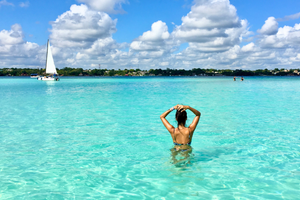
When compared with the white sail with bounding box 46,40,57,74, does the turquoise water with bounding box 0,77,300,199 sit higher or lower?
lower

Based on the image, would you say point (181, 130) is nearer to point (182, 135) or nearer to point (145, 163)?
point (182, 135)

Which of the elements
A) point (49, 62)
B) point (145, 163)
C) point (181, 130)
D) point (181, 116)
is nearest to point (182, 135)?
point (181, 130)

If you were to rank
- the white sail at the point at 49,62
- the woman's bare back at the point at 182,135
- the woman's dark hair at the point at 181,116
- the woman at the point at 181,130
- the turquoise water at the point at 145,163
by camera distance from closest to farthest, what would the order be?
the turquoise water at the point at 145,163 < the woman's dark hair at the point at 181,116 < the woman at the point at 181,130 < the woman's bare back at the point at 182,135 < the white sail at the point at 49,62

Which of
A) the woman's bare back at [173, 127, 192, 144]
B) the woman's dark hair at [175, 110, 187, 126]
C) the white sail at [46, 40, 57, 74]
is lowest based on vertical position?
the woman's bare back at [173, 127, 192, 144]

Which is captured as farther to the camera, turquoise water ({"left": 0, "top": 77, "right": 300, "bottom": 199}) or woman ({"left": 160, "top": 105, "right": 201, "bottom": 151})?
woman ({"left": 160, "top": 105, "right": 201, "bottom": 151})

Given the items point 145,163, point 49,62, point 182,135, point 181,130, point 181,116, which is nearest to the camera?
point 181,116

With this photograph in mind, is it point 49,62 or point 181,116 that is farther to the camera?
point 49,62

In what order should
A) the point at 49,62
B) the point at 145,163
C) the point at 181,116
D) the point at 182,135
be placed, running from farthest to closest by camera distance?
the point at 49,62 < the point at 145,163 < the point at 182,135 < the point at 181,116

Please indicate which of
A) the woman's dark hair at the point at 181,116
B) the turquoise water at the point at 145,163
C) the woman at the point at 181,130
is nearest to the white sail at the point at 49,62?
the turquoise water at the point at 145,163

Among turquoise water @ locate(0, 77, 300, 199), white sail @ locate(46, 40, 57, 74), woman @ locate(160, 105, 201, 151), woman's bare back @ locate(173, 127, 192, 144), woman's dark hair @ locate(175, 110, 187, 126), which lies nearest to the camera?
turquoise water @ locate(0, 77, 300, 199)

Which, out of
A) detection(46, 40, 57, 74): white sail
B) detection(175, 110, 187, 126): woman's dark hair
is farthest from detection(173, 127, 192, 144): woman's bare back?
detection(46, 40, 57, 74): white sail

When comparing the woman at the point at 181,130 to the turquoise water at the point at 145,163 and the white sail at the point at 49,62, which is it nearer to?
the turquoise water at the point at 145,163

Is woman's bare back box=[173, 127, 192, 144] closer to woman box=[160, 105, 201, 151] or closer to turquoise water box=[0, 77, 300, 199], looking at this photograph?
woman box=[160, 105, 201, 151]

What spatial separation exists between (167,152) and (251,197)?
3.85 metres
